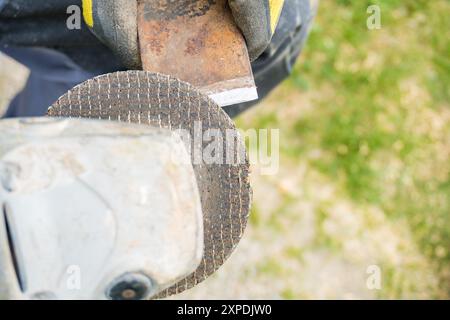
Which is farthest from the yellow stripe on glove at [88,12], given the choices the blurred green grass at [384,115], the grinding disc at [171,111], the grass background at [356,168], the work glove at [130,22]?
the blurred green grass at [384,115]

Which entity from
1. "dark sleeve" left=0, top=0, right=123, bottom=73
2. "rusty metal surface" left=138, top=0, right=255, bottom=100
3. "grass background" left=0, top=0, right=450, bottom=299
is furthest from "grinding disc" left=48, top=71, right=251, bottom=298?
"grass background" left=0, top=0, right=450, bottom=299

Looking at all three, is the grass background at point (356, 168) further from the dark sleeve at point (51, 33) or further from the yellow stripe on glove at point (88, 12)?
the yellow stripe on glove at point (88, 12)

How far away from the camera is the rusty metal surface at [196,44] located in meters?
0.90

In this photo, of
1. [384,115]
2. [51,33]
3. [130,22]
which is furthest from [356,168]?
[130,22]

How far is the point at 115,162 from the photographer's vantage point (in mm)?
673

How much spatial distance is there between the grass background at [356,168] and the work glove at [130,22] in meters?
0.96

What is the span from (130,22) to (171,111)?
0.17 meters

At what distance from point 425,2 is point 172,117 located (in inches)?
65.2

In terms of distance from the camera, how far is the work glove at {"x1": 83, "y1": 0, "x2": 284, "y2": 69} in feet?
2.91

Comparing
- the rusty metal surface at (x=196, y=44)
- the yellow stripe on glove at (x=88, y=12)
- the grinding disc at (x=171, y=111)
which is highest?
the yellow stripe on glove at (x=88, y=12)

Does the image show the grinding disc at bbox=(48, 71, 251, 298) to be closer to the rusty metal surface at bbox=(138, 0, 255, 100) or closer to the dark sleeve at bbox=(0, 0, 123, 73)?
the rusty metal surface at bbox=(138, 0, 255, 100)

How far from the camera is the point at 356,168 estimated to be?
1989 millimetres
